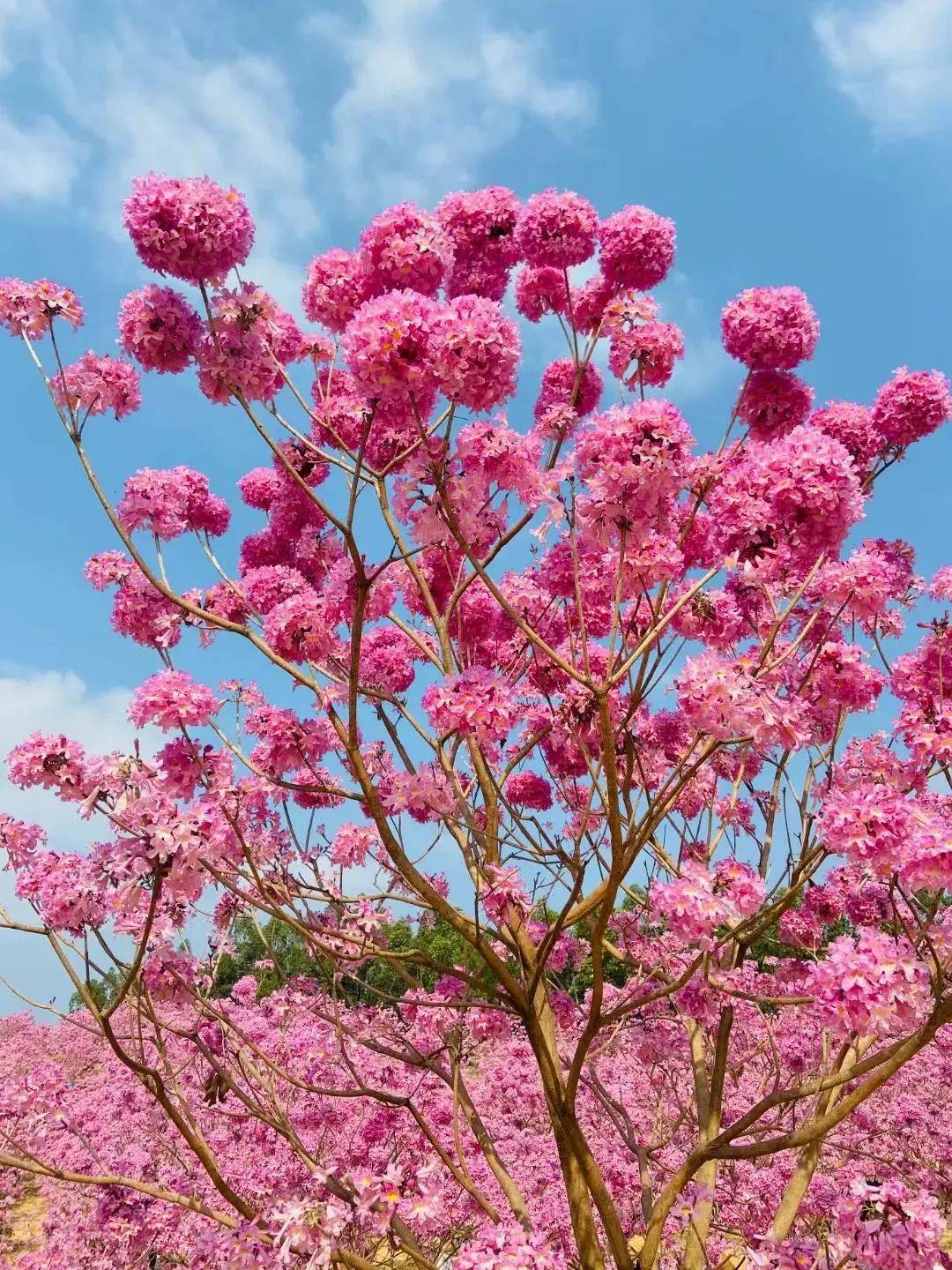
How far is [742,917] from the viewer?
489 cm

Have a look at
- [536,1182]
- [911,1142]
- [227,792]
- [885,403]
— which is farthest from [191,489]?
[911,1142]

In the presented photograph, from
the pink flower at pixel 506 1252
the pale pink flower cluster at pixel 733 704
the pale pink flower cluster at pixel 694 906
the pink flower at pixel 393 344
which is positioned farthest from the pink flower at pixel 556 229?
the pink flower at pixel 506 1252

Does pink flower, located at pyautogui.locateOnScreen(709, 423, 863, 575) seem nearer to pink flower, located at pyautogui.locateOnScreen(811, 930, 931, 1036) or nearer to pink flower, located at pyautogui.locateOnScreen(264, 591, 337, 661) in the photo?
pink flower, located at pyautogui.locateOnScreen(811, 930, 931, 1036)

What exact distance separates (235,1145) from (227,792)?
6362mm

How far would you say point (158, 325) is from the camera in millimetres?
4398

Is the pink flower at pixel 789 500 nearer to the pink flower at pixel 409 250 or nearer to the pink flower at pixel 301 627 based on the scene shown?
the pink flower at pixel 409 250

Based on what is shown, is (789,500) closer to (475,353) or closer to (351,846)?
(475,353)

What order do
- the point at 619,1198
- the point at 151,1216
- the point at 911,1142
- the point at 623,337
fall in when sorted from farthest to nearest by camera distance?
the point at 911,1142
the point at 619,1198
the point at 151,1216
the point at 623,337

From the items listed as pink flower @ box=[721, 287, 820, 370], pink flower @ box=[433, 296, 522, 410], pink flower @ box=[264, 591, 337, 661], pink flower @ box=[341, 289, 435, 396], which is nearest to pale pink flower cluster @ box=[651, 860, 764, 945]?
pink flower @ box=[264, 591, 337, 661]

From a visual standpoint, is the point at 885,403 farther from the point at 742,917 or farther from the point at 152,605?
the point at 152,605

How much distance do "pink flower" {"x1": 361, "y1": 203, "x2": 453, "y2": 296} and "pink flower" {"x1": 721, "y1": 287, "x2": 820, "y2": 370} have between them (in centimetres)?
170

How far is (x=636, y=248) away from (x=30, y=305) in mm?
3187

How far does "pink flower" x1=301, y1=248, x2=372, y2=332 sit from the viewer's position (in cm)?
498

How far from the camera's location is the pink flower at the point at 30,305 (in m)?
4.27
